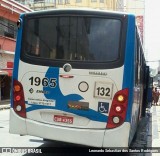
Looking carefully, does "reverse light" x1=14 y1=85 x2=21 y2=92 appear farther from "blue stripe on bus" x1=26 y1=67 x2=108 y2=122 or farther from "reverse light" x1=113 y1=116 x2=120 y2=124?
"reverse light" x1=113 y1=116 x2=120 y2=124

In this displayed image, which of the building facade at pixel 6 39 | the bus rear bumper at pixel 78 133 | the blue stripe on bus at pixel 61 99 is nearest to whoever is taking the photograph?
the bus rear bumper at pixel 78 133

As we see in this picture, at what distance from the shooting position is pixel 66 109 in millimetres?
6664

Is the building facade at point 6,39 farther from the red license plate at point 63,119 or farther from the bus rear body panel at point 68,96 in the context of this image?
the red license plate at point 63,119

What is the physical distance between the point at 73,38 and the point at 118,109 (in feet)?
5.29

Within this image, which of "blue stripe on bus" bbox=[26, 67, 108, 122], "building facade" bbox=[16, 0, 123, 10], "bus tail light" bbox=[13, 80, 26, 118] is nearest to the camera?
"blue stripe on bus" bbox=[26, 67, 108, 122]

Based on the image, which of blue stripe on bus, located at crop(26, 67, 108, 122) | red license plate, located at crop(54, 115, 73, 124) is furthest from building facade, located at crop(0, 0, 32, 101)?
red license plate, located at crop(54, 115, 73, 124)

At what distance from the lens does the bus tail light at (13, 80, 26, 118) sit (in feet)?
22.9

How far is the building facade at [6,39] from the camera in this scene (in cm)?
2795

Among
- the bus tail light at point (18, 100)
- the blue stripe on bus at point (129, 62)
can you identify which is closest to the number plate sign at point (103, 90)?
the blue stripe on bus at point (129, 62)

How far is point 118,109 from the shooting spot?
21.0 ft

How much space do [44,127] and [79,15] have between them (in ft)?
7.36

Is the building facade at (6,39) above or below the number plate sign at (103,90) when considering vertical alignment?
above

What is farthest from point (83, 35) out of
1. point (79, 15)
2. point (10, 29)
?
point (10, 29)

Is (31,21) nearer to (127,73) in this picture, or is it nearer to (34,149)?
(127,73)
